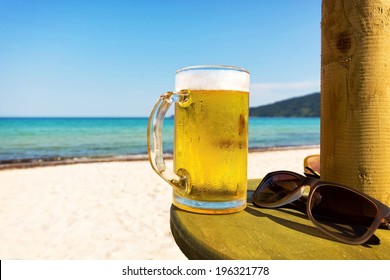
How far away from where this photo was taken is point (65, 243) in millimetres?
3297

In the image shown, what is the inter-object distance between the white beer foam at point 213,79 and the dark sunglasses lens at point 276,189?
1.10 ft

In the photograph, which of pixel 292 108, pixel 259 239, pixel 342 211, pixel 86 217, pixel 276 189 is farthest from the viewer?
pixel 292 108

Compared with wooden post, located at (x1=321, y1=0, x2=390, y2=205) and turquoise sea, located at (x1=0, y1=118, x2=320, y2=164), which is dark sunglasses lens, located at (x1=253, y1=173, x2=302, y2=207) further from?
turquoise sea, located at (x1=0, y1=118, x2=320, y2=164)

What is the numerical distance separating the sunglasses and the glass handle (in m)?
0.27

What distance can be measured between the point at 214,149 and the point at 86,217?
12.2 ft

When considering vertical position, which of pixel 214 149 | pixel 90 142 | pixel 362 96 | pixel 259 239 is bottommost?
pixel 90 142

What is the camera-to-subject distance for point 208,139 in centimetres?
83

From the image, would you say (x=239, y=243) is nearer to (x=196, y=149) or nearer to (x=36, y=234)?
(x=196, y=149)

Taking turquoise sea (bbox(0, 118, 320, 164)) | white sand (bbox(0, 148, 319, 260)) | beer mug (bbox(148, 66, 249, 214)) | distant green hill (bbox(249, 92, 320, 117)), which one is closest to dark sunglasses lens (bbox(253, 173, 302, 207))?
beer mug (bbox(148, 66, 249, 214))

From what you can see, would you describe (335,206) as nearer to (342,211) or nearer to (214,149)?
(342,211)

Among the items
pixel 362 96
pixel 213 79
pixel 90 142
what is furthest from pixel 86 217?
pixel 90 142

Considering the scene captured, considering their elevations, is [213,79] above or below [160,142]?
above

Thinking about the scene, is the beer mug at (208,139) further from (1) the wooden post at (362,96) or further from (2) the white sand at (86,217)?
(2) the white sand at (86,217)

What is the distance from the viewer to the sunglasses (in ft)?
2.32
